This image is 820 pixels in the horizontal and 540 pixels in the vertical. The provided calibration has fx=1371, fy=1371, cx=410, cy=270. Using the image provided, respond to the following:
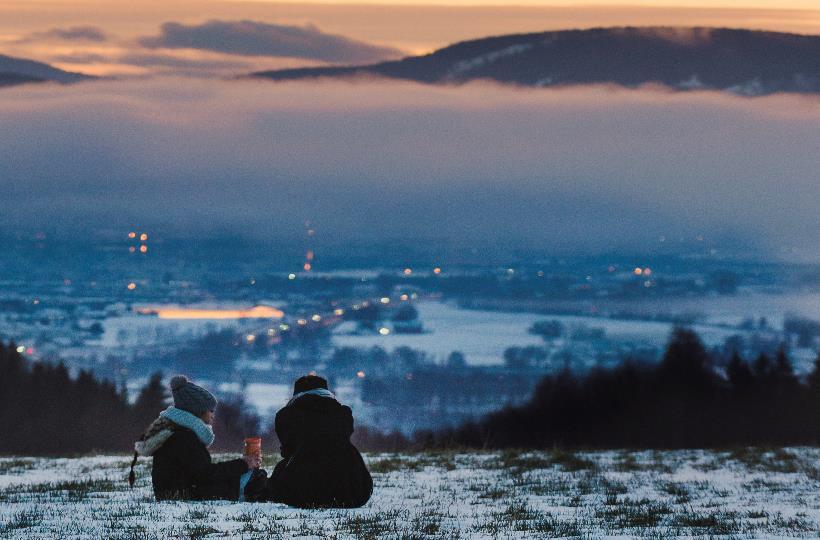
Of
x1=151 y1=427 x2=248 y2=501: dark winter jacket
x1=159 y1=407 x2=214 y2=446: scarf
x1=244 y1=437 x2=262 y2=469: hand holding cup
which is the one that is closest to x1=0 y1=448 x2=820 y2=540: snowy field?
x1=151 y1=427 x2=248 y2=501: dark winter jacket

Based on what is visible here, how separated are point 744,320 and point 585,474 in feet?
531

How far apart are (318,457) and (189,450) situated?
1.30 metres

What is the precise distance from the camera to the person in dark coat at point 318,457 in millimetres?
12617

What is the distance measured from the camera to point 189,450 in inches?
512

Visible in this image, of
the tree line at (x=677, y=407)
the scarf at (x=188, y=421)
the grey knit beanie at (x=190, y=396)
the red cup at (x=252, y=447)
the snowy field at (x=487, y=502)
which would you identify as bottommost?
the tree line at (x=677, y=407)

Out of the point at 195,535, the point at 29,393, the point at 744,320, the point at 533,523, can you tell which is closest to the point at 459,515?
the point at 533,523

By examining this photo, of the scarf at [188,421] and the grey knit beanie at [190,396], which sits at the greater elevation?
the grey knit beanie at [190,396]

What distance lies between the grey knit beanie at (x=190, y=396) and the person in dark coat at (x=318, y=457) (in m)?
0.75

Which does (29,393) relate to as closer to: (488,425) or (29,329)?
(488,425)

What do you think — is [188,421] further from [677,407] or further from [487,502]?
[677,407]

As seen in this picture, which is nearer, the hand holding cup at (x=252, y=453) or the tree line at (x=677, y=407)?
the hand holding cup at (x=252, y=453)

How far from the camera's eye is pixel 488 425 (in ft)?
183

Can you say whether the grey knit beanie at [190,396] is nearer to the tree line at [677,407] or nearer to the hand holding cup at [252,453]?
the hand holding cup at [252,453]

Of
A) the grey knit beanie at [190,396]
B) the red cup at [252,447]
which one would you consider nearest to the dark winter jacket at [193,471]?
the red cup at [252,447]
